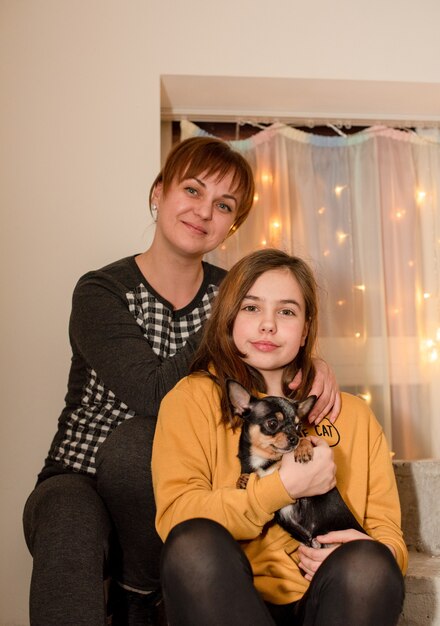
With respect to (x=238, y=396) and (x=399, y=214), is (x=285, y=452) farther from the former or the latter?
(x=399, y=214)

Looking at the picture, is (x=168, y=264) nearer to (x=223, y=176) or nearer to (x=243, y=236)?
(x=223, y=176)

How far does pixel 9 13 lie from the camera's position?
2.69 meters

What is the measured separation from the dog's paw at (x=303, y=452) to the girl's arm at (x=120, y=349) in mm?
404

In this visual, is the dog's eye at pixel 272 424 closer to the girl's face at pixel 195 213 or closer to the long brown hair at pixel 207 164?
the girl's face at pixel 195 213

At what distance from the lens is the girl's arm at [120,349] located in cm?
159

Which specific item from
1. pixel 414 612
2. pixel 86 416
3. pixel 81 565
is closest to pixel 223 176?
pixel 86 416

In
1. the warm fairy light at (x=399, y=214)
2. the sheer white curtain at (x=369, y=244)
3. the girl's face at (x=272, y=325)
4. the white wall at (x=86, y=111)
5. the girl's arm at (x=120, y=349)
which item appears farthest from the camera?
the warm fairy light at (x=399, y=214)

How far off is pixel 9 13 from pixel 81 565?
2.21m

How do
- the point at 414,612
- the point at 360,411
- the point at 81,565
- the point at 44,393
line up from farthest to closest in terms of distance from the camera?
the point at 44,393 < the point at 414,612 < the point at 360,411 < the point at 81,565

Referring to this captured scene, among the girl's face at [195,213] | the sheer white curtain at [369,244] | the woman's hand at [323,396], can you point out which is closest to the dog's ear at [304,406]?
the woman's hand at [323,396]

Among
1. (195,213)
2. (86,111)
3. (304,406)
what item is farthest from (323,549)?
(86,111)

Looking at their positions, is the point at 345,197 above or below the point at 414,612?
above

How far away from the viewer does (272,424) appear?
4.30 feet

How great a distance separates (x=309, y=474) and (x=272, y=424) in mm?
127
